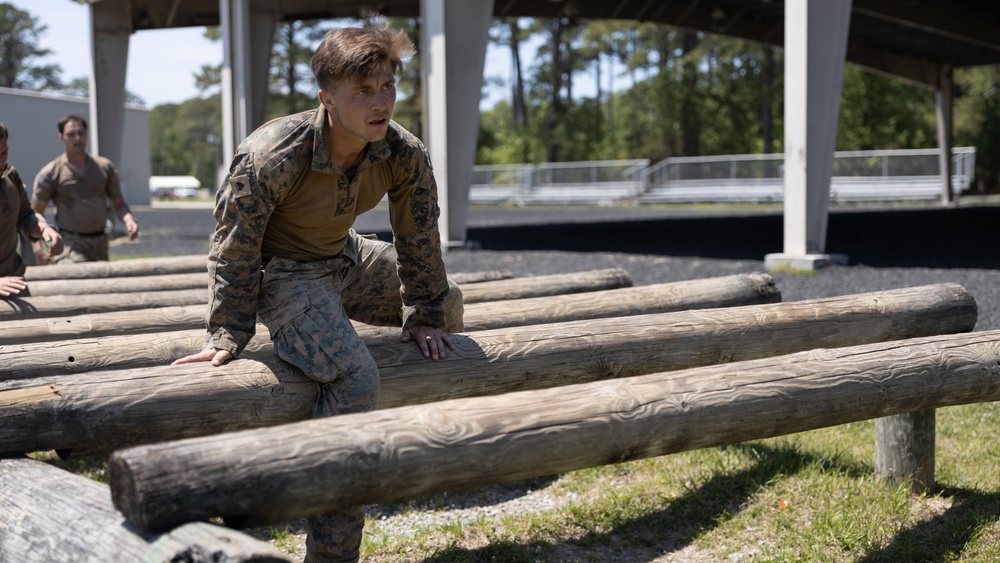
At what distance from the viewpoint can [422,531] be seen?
179 inches

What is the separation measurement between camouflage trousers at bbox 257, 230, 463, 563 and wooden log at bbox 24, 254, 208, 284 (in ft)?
15.2

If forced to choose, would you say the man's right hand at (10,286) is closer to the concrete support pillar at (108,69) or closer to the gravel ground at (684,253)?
the gravel ground at (684,253)

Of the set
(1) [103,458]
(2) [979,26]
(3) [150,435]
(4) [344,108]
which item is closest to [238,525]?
(3) [150,435]

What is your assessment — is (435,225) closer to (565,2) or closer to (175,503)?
(175,503)

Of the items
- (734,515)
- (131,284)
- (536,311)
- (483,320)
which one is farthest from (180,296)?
(734,515)

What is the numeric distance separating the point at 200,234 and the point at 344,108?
66.8ft

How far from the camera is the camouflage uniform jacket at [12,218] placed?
6.29 m

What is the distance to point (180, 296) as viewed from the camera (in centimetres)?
630

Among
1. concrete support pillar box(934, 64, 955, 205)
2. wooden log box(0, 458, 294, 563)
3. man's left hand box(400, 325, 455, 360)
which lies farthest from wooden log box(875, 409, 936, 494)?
concrete support pillar box(934, 64, 955, 205)

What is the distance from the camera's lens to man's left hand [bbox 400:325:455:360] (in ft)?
12.5

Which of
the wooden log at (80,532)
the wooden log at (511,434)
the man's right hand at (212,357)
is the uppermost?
the man's right hand at (212,357)

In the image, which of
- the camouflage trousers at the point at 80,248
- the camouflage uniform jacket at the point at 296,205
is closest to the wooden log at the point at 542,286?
the camouflage uniform jacket at the point at 296,205

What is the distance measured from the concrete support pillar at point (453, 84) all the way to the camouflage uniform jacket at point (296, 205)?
11471mm

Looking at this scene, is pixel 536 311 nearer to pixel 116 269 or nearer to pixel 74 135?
pixel 116 269
